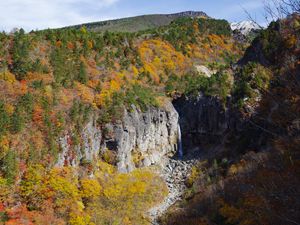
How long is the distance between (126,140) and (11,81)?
581 inches

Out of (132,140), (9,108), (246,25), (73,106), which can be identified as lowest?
(132,140)

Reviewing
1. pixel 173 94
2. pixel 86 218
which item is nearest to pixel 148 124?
pixel 173 94

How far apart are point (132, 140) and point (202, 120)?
1235 cm

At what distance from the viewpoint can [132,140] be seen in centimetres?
4331

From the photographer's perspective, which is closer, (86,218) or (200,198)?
(86,218)

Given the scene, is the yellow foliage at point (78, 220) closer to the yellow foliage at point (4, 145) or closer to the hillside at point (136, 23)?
the yellow foliage at point (4, 145)

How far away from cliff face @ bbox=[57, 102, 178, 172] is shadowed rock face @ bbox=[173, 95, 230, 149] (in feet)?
6.35

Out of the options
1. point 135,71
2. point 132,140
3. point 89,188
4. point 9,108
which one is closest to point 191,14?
point 135,71

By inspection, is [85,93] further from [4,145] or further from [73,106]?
[4,145]

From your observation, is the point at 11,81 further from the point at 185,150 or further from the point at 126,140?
the point at 185,150

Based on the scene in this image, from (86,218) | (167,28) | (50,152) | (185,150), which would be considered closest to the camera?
(86,218)

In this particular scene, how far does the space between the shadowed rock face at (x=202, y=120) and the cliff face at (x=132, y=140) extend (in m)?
1.94

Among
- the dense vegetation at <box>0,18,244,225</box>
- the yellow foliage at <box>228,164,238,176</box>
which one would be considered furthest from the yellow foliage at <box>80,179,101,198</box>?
the yellow foliage at <box>228,164,238,176</box>

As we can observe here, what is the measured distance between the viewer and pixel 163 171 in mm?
45000
